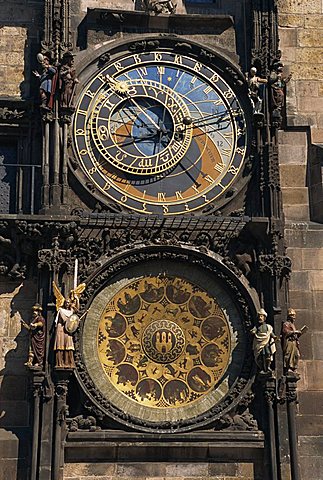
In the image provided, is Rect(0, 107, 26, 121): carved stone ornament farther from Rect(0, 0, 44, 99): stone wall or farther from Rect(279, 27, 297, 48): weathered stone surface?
Rect(279, 27, 297, 48): weathered stone surface

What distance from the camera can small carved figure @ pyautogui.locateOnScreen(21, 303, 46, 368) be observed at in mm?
14688

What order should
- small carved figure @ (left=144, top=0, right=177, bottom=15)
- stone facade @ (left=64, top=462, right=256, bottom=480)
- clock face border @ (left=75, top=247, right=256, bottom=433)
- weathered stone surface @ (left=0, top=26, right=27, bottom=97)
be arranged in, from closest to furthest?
1. stone facade @ (left=64, top=462, right=256, bottom=480)
2. clock face border @ (left=75, top=247, right=256, bottom=433)
3. weathered stone surface @ (left=0, top=26, right=27, bottom=97)
4. small carved figure @ (left=144, top=0, right=177, bottom=15)

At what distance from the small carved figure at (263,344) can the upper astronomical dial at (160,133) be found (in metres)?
1.99

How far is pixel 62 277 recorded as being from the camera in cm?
1517

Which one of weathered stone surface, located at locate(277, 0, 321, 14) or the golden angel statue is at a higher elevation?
weathered stone surface, located at locate(277, 0, 321, 14)

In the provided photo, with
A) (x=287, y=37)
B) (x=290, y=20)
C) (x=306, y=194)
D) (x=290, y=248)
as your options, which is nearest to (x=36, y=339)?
(x=290, y=248)

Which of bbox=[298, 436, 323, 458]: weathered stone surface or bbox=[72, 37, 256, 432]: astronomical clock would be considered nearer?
bbox=[298, 436, 323, 458]: weathered stone surface

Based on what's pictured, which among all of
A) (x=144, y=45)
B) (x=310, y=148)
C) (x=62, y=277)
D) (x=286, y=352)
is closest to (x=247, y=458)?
(x=286, y=352)

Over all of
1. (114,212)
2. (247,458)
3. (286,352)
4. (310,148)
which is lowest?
(247,458)

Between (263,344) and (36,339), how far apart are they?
2920 millimetres

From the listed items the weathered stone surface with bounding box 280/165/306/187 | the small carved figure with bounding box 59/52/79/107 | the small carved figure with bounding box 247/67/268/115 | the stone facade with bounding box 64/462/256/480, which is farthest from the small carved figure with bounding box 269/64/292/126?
the stone facade with bounding box 64/462/256/480

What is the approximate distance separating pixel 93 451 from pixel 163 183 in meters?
3.86

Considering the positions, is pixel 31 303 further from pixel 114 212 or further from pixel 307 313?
pixel 307 313

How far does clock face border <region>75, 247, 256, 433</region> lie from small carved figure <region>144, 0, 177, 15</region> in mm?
3670
